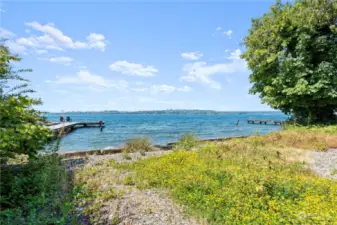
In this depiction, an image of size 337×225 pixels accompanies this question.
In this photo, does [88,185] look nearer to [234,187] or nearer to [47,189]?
[47,189]

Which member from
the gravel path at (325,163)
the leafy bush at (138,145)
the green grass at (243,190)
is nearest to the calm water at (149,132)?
the leafy bush at (138,145)

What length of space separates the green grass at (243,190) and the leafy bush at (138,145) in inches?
117

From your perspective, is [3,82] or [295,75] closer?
[3,82]

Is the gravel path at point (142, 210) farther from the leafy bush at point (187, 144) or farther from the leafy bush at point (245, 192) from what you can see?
the leafy bush at point (187, 144)

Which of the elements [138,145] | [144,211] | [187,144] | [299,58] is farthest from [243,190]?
[299,58]

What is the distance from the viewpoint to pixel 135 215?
3641 millimetres

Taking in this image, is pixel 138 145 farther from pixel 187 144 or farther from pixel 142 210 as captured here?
pixel 142 210

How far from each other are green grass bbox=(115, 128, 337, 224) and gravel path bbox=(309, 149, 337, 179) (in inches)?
20.2

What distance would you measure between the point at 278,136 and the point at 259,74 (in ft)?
19.4

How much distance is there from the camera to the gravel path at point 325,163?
20.1 feet

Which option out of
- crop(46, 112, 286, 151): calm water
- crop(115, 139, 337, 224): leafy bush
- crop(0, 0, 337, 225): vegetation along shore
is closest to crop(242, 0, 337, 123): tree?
crop(46, 112, 286, 151): calm water

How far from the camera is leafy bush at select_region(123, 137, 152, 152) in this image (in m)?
9.94

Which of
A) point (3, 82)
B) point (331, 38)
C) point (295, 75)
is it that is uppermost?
point (331, 38)

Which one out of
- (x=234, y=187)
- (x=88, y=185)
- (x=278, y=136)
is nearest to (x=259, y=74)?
(x=278, y=136)
